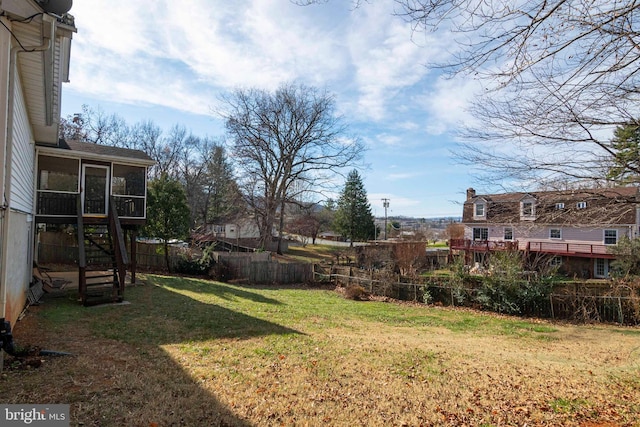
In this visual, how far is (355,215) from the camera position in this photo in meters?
50.7

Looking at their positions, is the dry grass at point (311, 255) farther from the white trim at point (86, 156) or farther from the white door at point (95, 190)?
the white door at point (95, 190)

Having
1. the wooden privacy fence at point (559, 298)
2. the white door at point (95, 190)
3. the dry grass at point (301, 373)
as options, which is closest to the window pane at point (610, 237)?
the wooden privacy fence at point (559, 298)

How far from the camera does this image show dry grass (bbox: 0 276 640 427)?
12.7ft

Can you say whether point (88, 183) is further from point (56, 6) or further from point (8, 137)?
point (56, 6)

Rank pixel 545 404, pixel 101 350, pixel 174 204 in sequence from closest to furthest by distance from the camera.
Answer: pixel 545 404, pixel 101 350, pixel 174 204

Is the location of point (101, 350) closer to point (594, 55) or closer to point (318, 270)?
point (594, 55)

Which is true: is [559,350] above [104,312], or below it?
below

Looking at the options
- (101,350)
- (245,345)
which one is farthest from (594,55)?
(101,350)

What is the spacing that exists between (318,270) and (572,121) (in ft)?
54.7

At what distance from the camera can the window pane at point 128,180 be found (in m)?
13.2

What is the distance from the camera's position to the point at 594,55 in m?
3.58
